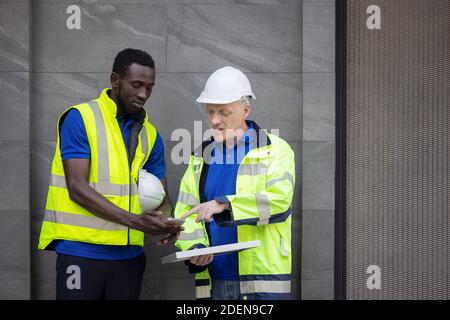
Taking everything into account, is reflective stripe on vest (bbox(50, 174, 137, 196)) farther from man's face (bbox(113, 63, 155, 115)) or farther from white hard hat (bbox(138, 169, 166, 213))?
man's face (bbox(113, 63, 155, 115))

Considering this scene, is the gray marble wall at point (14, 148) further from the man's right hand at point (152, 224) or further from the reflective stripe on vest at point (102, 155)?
the man's right hand at point (152, 224)

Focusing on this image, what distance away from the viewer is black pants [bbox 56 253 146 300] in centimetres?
523

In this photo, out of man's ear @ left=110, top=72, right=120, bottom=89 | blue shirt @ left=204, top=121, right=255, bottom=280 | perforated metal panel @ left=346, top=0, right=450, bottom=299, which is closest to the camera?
blue shirt @ left=204, top=121, right=255, bottom=280

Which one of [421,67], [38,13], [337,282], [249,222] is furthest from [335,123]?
[38,13]

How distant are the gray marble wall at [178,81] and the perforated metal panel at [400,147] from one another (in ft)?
0.82

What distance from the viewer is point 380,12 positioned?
21.4 feet

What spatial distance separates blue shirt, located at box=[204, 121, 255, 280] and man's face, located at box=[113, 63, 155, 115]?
0.60m

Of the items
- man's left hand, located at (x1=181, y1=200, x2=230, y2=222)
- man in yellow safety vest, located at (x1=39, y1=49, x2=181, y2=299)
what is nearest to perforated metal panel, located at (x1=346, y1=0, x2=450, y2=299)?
man's left hand, located at (x1=181, y1=200, x2=230, y2=222)

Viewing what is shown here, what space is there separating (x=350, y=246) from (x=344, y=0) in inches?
75.4

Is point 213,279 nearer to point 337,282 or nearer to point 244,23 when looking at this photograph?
point 337,282

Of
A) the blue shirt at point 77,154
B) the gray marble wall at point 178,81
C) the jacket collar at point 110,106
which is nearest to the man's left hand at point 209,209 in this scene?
the blue shirt at point 77,154

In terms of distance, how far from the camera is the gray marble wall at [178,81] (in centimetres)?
641

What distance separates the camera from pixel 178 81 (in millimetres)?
6555

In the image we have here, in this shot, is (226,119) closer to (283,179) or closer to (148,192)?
(283,179)
